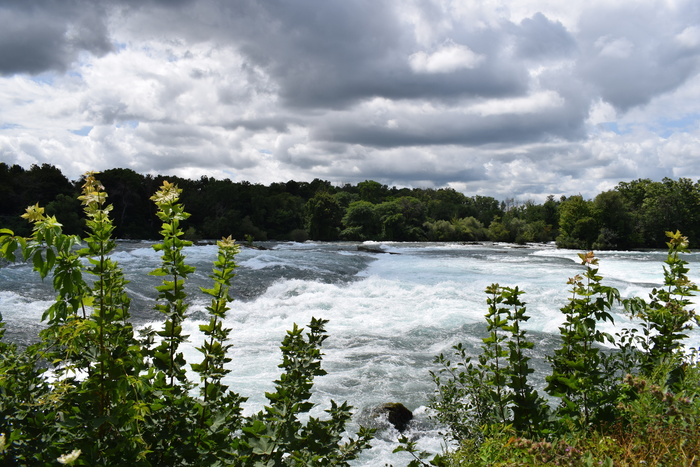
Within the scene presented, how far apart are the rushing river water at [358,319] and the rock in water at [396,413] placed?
0.16 metres

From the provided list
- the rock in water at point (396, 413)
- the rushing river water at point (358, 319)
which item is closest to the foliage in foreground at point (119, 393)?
the rushing river water at point (358, 319)

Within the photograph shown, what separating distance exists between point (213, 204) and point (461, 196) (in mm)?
57954

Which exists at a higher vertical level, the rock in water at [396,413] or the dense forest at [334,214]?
the dense forest at [334,214]

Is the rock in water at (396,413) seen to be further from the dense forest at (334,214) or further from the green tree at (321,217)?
the green tree at (321,217)

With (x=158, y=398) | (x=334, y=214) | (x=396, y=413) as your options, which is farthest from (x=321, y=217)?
(x=158, y=398)

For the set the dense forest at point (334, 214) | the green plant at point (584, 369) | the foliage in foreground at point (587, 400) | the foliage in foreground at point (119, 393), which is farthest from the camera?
the dense forest at point (334, 214)

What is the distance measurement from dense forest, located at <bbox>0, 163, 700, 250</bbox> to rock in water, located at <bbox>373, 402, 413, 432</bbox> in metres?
41.5

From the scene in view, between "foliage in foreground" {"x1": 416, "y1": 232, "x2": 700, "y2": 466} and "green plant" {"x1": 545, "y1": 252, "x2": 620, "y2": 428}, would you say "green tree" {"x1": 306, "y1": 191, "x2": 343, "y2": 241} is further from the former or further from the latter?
"green plant" {"x1": 545, "y1": 252, "x2": 620, "y2": 428}

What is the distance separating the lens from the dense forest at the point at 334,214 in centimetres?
4831

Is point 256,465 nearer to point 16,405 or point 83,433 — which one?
point 83,433

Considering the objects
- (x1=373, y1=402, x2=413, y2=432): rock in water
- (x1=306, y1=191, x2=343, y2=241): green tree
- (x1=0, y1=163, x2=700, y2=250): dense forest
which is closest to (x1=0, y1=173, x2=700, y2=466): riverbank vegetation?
(x1=373, y1=402, x2=413, y2=432): rock in water

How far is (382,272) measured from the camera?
23.7 m

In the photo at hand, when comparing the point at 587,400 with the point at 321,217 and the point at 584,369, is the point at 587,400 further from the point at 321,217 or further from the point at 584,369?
the point at 321,217

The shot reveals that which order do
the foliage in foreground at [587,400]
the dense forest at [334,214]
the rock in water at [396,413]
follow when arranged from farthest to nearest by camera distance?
the dense forest at [334,214], the rock in water at [396,413], the foliage in foreground at [587,400]
